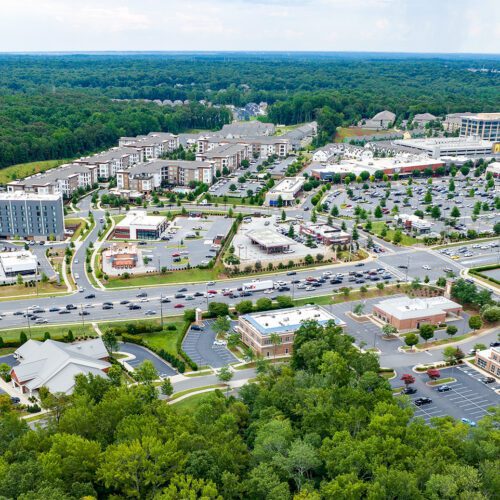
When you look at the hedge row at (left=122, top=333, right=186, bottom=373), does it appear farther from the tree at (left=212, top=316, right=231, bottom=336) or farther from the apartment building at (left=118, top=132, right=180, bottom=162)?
the apartment building at (left=118, top=132, right=180, bottom=162)

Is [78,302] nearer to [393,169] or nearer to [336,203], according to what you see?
[336,203]

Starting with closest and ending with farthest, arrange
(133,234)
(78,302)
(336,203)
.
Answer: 1. (78,302)
2. (133,234)
3. (336,203)

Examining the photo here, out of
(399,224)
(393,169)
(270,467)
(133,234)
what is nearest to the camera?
(270,467)

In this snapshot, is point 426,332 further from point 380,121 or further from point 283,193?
point 380,121

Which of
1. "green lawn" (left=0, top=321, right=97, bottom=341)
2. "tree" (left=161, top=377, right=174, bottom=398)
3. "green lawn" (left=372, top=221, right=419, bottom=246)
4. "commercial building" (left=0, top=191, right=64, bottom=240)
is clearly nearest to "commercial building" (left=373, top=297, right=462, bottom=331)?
"green lawn" (left=372, top=221, right=419, bottom=246)

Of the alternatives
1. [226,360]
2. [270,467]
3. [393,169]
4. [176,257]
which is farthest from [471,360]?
[393,169]

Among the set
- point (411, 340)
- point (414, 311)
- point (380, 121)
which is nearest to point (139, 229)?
point (414, 311)

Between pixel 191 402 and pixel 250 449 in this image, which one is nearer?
pixel 250 449
